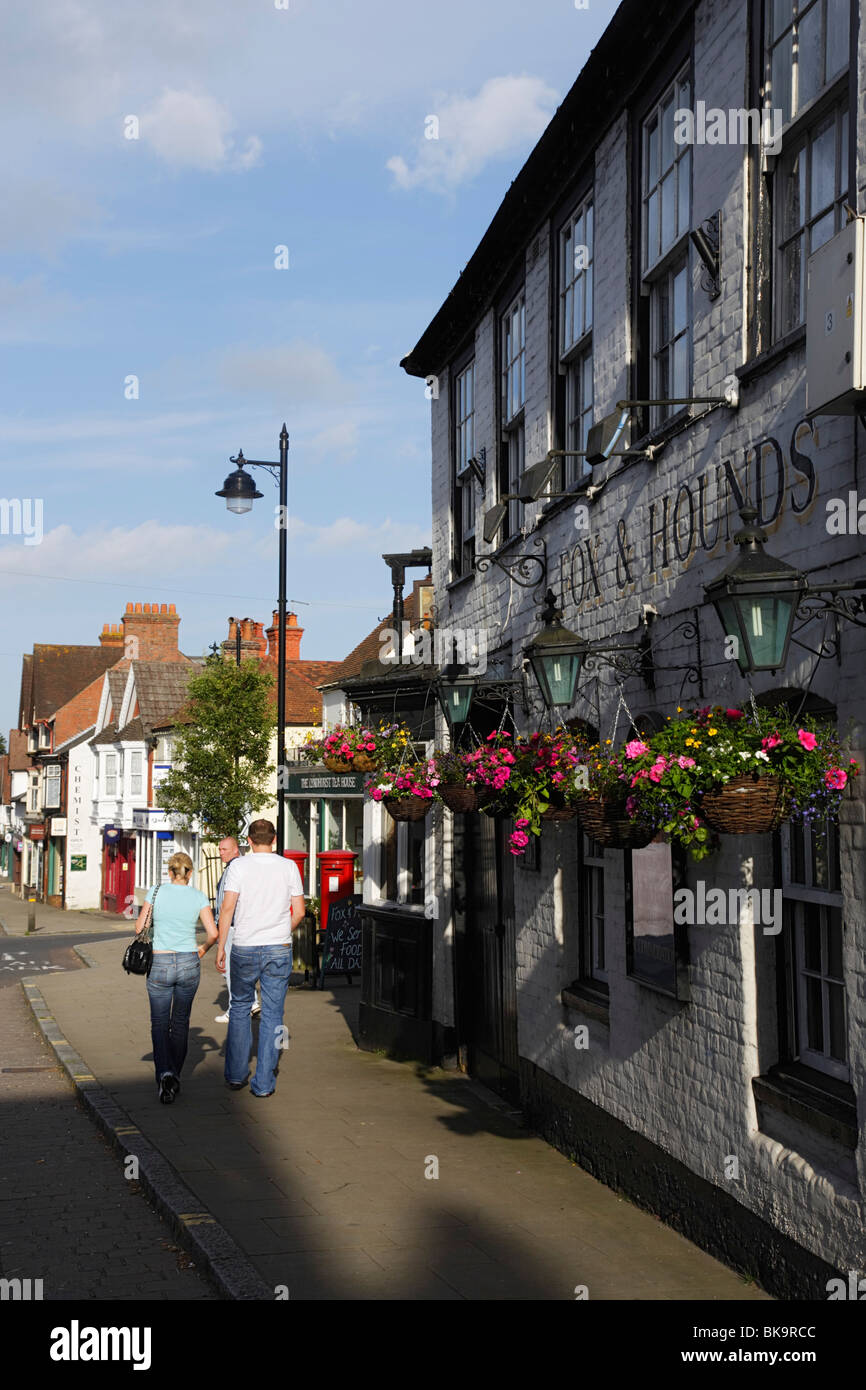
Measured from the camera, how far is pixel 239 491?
18094mm

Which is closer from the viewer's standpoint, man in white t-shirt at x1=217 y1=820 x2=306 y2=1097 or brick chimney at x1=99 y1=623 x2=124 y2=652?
man in white t-shirt at x1=217 y1=820 x2=306 y2=1097

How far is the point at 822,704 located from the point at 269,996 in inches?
208

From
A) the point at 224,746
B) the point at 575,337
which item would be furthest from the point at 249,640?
the point at 575,337

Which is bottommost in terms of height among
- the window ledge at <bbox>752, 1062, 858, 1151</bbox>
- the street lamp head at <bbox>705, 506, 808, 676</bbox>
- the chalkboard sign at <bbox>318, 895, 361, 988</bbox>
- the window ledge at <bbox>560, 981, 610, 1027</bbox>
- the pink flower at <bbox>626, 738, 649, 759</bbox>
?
the chalkboard sign at <bbox>318, 895, 361, 988</bbox>

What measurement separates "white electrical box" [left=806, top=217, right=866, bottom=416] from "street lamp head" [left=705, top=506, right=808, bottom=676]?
644 mm

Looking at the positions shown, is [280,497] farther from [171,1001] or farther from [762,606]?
[762,606]

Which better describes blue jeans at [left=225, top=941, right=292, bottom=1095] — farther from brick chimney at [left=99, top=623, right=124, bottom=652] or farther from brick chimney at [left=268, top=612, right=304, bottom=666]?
brick chimney at [left=99, top=623, right=124, bottom=652]

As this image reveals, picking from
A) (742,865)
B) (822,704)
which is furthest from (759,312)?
(742,865)

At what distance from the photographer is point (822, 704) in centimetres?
578

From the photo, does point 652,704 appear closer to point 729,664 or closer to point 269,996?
point 729,664

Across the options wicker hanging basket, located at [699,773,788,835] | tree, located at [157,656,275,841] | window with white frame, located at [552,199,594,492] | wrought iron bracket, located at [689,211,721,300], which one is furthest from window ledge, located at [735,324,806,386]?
tree, located at [157,656,275,841]

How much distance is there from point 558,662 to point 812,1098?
2.81 meters

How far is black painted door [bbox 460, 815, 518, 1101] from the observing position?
10.9 metres
